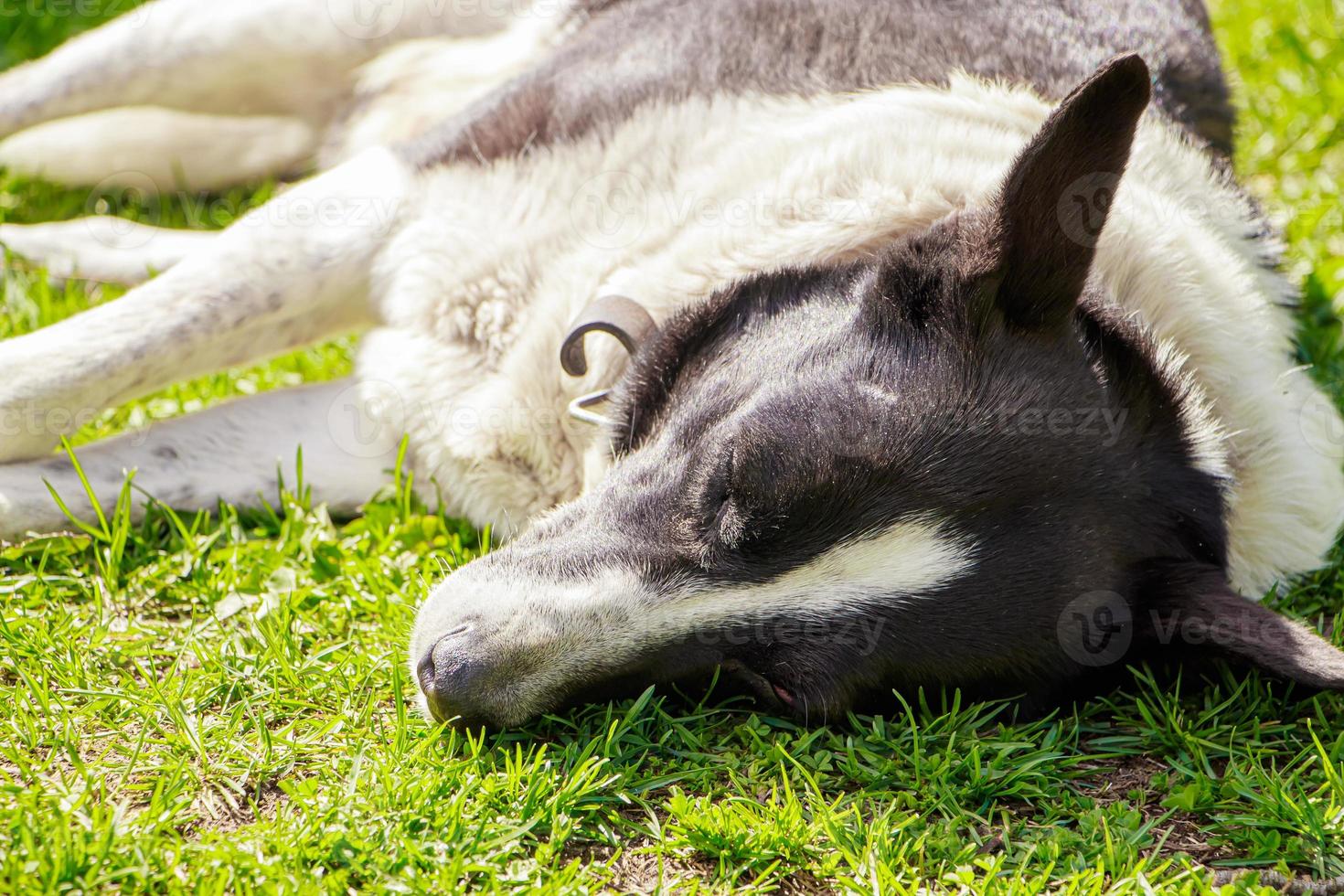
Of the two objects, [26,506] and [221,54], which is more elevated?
[221,54]

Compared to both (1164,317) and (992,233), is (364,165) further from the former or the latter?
(1164,317)

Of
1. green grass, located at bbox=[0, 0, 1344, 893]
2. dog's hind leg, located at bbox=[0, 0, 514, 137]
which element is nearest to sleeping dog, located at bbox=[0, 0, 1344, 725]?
green grass, located at bbox=[0, 0, 1344, 893]

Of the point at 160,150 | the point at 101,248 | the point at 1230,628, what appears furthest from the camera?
the point at 160,150

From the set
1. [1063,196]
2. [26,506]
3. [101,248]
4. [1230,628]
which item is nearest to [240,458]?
[26,506]

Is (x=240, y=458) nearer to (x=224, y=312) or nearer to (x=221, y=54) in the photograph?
(x=224, y=312)

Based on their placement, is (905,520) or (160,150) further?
(160,150)

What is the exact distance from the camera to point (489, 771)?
6.91ft

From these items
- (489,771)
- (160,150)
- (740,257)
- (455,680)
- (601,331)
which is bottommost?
(489,771)

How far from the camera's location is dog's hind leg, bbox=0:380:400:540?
9.22 feet

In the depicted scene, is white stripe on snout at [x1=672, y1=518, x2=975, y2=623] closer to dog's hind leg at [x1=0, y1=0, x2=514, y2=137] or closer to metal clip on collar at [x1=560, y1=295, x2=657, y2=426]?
metal clip on collar at [x1=560, y1=295, x2=657, y2=426]

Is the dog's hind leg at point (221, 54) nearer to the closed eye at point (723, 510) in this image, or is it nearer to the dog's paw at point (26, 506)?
the dog's paw at point (26, 506)

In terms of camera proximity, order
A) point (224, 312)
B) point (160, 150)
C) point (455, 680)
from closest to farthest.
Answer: point (455, 680), point (224, 312), point (160, 150)

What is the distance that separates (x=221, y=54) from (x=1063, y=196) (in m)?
3.03

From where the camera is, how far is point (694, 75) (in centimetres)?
301
